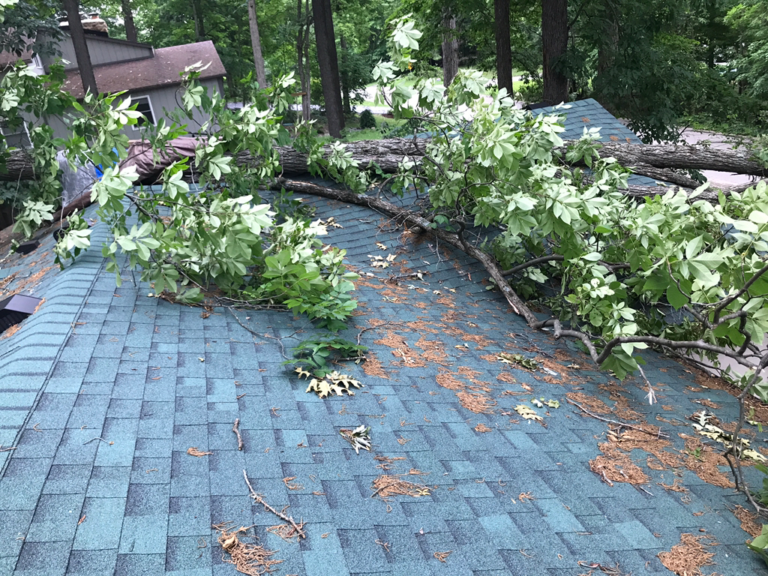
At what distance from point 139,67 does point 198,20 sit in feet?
20.1

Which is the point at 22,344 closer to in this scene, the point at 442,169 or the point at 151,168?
the point at 442,169

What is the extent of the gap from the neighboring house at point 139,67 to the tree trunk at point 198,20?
3.17 metres

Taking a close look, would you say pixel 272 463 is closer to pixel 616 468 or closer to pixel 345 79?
pixel 616 468

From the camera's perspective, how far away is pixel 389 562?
204cm

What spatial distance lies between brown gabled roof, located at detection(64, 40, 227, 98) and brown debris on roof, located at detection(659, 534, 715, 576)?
22900 mm

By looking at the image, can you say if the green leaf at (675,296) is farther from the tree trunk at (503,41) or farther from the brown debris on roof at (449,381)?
the tree trunk at (503,41)

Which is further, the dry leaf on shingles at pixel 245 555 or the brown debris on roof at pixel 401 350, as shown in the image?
the brown debris on roof at pixel 401 350

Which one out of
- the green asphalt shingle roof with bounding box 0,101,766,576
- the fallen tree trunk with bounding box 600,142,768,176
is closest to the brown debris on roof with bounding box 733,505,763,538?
the green asphalt shingle roof with bounding box 0,101,766,576

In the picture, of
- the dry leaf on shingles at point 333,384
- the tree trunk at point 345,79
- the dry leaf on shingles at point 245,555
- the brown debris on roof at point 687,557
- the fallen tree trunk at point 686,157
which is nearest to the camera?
the dry leaf on shingles at point 245,555

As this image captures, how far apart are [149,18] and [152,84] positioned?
10.6m

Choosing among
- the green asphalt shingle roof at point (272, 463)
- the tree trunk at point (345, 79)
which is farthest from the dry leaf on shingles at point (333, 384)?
the tree trunk at point (345, 79)

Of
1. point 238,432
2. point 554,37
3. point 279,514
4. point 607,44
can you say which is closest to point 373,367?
point 238,432

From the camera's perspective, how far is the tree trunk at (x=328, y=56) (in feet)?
52.4

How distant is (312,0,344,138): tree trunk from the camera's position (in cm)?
1596
